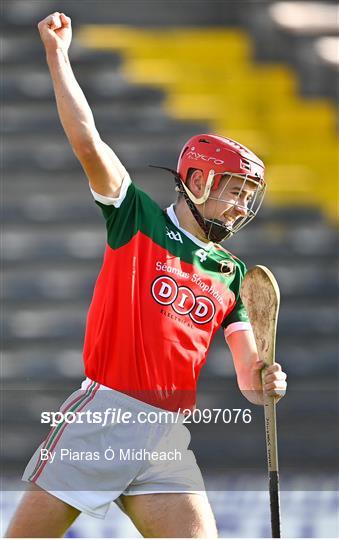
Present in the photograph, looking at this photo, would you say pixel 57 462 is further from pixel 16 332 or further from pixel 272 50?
pixel 272 50

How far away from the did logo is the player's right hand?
641 mm

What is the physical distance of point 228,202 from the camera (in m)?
3.31

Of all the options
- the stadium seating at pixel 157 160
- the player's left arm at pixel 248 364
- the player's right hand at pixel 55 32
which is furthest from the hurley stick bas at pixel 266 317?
the stadium seating at pixel 157 160

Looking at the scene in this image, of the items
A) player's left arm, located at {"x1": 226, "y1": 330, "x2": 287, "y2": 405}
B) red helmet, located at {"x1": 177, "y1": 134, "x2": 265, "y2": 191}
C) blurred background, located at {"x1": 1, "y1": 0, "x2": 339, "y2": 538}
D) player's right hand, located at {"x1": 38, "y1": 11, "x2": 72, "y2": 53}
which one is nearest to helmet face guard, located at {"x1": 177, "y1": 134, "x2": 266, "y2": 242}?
red helmet, located at {"x1": 177, "y1": 134, "x2": 265, "y2": 191}

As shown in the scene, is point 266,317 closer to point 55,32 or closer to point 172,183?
point 55,32

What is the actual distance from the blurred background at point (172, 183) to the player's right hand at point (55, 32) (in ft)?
8.38

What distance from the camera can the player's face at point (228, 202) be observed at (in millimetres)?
3311

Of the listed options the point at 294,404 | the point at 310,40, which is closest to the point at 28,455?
the point at 294,404

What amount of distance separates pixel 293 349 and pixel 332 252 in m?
0.79

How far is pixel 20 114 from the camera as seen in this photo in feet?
26.1

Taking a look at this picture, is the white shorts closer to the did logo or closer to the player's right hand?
the did logo

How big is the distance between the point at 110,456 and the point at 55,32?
42.6 inches

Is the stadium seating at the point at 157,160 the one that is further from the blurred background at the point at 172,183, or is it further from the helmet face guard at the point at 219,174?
the helmet face guard at the point at 219,174

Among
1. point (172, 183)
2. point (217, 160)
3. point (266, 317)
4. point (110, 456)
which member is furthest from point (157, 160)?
point (110, 456)
